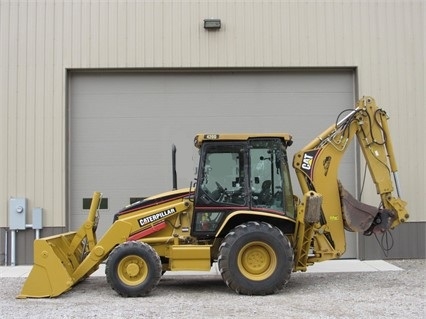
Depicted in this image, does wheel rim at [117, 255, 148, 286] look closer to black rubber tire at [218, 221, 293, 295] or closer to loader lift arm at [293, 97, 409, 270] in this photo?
black rubber tire at [218, 221, 293, 295]

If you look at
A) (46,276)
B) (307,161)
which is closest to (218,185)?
(307,161)

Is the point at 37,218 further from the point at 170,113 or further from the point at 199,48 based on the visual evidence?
the point at 199,48

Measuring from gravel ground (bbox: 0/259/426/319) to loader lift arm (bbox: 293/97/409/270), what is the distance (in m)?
0.85

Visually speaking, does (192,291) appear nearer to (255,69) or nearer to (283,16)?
(255,69)

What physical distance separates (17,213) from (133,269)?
16.9 feet

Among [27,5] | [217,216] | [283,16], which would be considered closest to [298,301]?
[217,216]

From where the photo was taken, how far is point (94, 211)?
30.5 ft

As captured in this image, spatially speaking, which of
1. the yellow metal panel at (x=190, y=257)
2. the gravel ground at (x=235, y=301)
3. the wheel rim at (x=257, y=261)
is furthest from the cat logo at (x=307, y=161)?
the yellow metal panel at (x=190, y=257)

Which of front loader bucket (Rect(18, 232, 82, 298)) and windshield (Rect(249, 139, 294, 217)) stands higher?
windshield (Rect(249, 139, 294, 217))

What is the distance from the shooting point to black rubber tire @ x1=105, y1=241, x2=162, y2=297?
8.51 m

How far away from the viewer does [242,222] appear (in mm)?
8891

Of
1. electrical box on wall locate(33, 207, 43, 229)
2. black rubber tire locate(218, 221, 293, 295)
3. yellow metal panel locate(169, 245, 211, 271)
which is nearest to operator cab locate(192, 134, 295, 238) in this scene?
yellow metal panel locate(169, 245, 211, 271)

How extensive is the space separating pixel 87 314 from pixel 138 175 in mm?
6033

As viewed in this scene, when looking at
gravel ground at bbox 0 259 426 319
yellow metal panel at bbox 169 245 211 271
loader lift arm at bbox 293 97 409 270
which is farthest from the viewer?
loader lift arm at bbox 293 97 409 270
